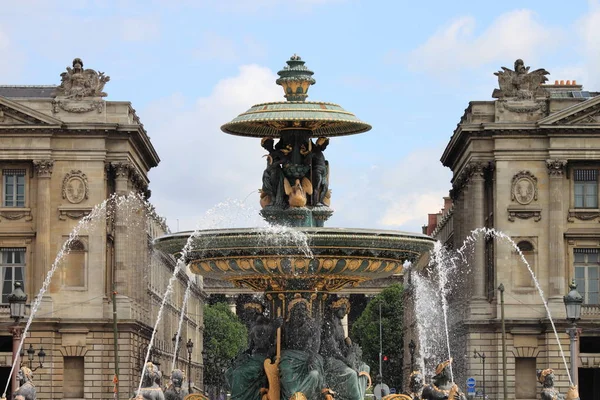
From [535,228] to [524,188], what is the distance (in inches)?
86.5

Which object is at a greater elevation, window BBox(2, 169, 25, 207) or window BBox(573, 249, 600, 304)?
window BBox(2, 169, 25, 207)

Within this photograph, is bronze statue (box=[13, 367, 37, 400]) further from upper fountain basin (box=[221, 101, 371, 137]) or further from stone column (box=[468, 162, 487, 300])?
stone column (box=[468, 162, 487, 300])

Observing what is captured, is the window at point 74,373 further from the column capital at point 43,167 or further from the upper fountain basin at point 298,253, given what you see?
the upper fountain basin at point 298,253

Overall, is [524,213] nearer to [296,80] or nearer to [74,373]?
[74,373]

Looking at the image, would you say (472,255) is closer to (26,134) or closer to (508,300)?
(508,300)

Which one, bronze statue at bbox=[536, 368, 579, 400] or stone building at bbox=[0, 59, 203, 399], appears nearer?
bronze statue at bbox=[536, 368, 579, 400]

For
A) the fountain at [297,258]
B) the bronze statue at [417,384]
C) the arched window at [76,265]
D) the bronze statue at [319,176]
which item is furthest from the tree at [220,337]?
the fountain at [297,258]

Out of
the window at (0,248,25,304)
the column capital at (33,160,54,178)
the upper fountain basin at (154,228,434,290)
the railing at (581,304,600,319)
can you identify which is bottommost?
the upper fountain basin at (154,228,434,290)

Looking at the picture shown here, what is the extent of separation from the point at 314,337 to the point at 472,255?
71.8 meters

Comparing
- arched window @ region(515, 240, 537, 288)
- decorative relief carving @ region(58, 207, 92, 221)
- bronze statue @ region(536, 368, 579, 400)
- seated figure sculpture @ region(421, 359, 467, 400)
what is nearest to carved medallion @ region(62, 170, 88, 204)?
decorative relief carving @ region(58, 207, 92, 221)

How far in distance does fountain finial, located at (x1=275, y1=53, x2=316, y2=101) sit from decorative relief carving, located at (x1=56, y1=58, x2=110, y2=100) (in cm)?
6696

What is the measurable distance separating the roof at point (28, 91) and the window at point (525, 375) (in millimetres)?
30448

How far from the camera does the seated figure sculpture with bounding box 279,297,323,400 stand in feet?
81.3

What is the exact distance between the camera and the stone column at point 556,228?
3652 inches
